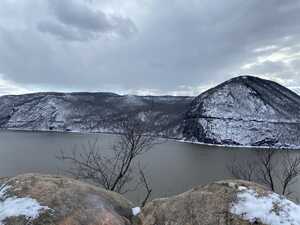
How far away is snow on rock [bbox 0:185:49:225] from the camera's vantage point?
7352 millimetres

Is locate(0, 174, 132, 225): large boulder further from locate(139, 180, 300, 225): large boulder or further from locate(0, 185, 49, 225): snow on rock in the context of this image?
locate(139, 180, 300, 225): large boulder

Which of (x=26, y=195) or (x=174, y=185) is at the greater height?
(x=26, y=195)

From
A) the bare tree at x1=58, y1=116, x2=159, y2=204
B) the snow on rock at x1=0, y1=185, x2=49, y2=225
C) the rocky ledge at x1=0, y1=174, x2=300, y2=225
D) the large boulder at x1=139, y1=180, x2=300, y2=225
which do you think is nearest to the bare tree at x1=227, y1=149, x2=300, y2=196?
the bare tree at x1=58, y1=116, x2=159, y2=204

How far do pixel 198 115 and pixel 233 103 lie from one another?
24516 millimetres

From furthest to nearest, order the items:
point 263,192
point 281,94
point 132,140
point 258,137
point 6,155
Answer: point 281,94 → point 258,137 → point 6,155 → point 132,140 → point 263,192

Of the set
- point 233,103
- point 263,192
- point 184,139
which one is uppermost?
point 233,103

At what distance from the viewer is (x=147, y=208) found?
9.18 meters

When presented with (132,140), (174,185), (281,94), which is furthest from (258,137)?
(132,140)

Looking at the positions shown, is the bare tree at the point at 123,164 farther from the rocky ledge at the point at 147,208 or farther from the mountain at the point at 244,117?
the mountain at the point at 244,117

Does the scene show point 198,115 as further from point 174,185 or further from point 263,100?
point 174,185

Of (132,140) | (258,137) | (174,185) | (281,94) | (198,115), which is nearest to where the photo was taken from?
(132,140)

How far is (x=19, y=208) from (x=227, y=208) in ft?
18.1

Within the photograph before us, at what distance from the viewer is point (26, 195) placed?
8.03m

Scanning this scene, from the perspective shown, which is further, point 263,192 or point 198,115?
point 198,115
